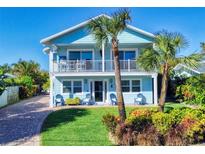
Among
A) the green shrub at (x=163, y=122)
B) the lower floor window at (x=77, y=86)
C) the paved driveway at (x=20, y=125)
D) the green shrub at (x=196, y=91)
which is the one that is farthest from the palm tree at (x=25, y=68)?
the green shrub at (x=163, y=122)

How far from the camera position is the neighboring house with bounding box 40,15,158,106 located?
26828 millimetres

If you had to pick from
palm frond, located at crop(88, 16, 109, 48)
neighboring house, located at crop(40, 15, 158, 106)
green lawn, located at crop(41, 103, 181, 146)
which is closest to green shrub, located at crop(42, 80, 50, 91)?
neighboring house, located at crop(40, 15, 158, 106)

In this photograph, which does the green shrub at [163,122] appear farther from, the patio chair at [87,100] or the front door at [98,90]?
the front door at [98,90]

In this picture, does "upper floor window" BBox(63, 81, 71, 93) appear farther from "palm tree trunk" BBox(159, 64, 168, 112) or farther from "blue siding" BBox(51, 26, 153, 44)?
"palm tree trunk" BBox(159, 64, 168, 112)

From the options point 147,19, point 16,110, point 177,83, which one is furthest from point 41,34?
point 177,83

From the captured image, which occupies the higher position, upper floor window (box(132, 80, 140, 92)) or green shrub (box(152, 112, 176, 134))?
upper floor window (box(132, 80, 140, 92))

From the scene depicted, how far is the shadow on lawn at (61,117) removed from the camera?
17.7 meters

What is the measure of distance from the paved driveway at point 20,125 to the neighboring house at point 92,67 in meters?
3.80

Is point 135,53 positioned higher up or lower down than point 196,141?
higher up

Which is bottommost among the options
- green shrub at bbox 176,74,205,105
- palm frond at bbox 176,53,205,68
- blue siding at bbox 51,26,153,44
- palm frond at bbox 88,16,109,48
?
green shrub at bbox 176,74,205,105

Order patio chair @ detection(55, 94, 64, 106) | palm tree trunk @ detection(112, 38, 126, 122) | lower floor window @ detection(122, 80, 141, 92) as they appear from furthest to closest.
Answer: lower floor window @ detection(122, 80, 141, 92), patio chair @ detection(55, 94, 64, 106), palm tree trunk @ detection(112, 38, 126, 122)

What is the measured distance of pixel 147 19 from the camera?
20688 millimetres

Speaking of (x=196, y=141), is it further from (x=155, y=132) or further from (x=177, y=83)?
(x=177, y=83)

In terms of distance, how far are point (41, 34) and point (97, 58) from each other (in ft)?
14.8
